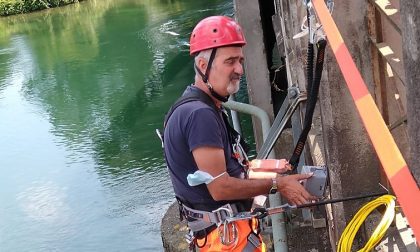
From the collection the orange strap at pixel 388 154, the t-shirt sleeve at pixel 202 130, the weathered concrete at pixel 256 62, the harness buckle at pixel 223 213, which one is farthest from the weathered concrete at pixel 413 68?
the weathered concrete at pixel 256 62

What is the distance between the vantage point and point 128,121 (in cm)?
1366

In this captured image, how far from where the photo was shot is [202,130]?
2098 mm

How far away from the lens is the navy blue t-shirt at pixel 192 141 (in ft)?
6.90

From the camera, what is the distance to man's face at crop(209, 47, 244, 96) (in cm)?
223

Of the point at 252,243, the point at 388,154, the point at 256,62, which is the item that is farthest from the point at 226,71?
the point at 256,62

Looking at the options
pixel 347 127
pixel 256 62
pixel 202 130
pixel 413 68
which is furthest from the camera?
pixel 256 62

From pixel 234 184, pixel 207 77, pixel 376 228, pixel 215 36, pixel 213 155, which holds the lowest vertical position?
pixel 376 228

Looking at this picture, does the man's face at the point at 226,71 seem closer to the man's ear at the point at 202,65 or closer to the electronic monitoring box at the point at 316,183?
the man's ear at the point at 202,65

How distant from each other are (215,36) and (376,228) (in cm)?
93

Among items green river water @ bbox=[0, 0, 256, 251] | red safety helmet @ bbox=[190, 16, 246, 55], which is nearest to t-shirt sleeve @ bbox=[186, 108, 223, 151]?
red safety helmet @ bbox=[190, 16, 246, 55]

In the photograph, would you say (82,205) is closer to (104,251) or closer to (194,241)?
(104,251)

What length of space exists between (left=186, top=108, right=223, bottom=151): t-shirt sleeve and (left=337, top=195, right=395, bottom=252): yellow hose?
622 mm

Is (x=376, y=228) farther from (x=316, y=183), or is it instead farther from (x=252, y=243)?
(x=252, y=243)

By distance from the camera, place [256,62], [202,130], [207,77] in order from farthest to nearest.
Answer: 1. [256,62]
2. [207,77]
3. [202,130]
